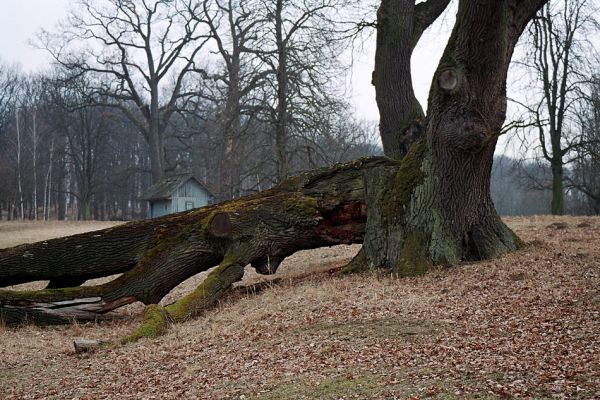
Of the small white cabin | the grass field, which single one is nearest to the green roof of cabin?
the small white cabin

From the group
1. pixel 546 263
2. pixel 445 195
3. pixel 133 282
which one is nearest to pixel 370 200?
pixel 445 195

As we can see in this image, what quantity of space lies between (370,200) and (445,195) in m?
1.52

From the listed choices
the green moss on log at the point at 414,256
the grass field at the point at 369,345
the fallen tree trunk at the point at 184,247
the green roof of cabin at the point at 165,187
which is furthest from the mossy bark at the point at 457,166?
the green roof of cabin at the point at 165,187

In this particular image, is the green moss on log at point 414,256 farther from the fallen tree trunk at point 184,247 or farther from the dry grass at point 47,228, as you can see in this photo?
the dry grass at point 47,228

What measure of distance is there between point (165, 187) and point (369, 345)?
146 feet

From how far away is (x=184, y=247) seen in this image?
11.2 m

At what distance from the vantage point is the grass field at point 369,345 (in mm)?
5117

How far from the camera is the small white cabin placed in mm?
48938

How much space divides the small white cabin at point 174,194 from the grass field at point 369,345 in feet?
128

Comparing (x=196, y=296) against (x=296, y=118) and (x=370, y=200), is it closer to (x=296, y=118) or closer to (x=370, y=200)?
(x=370, y=200)

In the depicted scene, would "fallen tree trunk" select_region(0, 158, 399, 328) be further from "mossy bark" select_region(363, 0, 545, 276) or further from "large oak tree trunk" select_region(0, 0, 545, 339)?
"mossy bark" select_region(363, 0, 545, 276)

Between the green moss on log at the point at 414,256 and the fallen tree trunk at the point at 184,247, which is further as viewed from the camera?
the fallen tree trunk at the point at 184,247

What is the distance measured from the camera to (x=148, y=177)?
7575 centimetres

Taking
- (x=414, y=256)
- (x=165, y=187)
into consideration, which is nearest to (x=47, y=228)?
(x=165, y=187)
